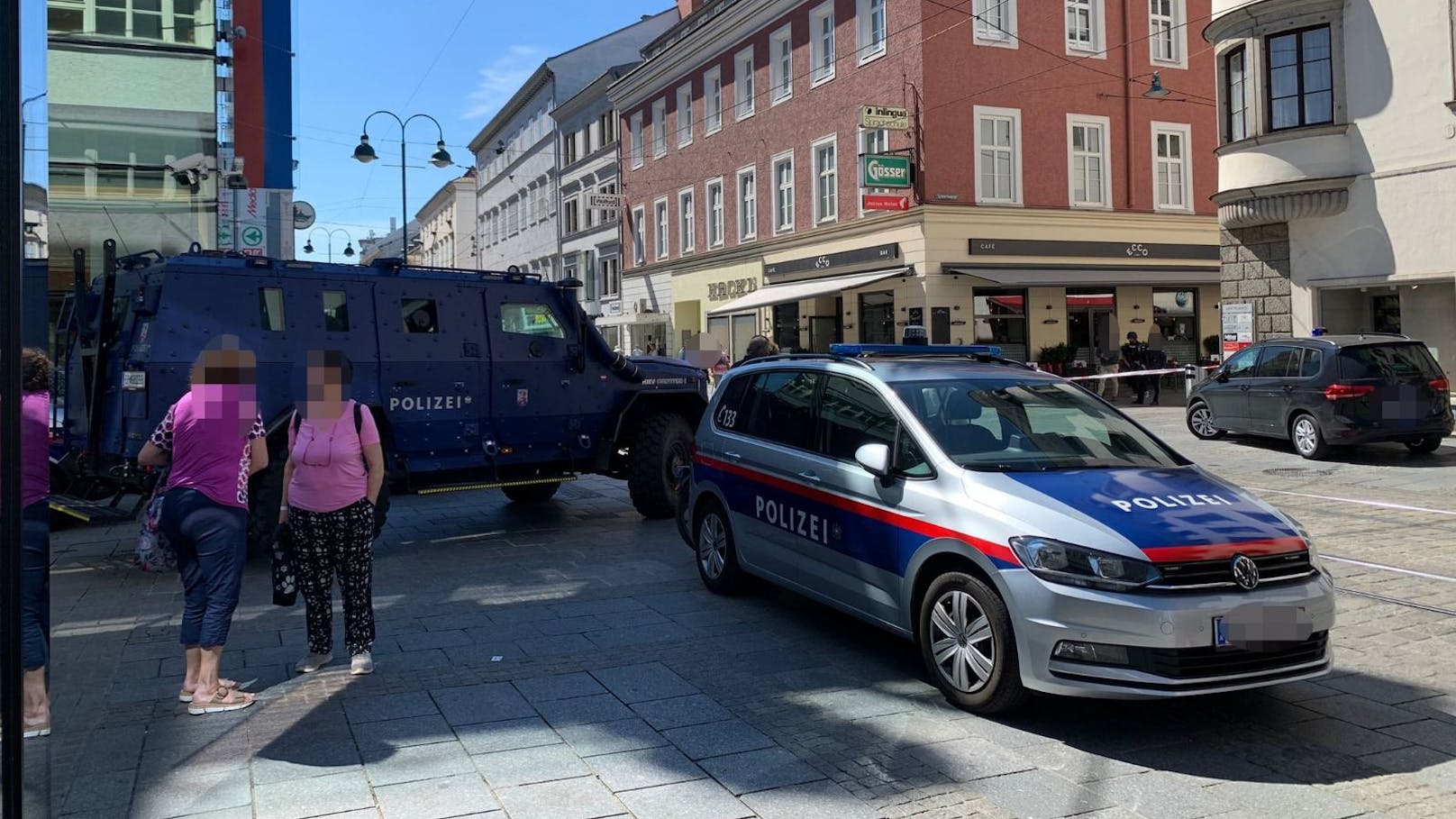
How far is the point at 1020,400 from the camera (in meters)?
6.02

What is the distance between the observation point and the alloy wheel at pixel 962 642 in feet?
15.9

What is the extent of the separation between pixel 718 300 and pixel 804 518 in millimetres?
31129

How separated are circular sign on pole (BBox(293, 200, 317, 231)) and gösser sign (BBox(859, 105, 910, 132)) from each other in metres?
12.7

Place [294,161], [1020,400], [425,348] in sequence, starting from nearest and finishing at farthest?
[1020,400] → [425,348] → [294,161]

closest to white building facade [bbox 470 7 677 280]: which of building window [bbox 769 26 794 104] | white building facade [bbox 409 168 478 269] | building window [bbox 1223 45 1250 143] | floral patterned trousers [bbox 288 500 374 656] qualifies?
white building facade [bbox 409 168 478 269]

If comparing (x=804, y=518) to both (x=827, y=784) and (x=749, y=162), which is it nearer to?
(x=827, y=784)

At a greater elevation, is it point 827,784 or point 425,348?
point 425,348

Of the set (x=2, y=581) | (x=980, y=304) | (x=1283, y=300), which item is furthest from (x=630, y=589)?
(x=980, y=304)

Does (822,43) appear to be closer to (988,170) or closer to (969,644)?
(988,170)

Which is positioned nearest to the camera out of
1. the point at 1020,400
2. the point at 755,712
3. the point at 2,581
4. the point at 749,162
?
the point at 2,581

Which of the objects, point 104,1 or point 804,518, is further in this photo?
point 104,1

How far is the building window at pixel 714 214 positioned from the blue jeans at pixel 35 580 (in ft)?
112

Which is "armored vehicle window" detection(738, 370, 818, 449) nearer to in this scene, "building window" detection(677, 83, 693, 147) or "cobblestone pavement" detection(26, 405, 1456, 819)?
"cobblestone pavement" detection(26, 405, 1456, 819)

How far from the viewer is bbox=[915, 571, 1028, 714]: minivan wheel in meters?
4.74
